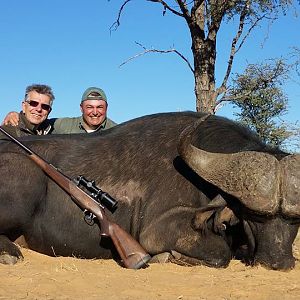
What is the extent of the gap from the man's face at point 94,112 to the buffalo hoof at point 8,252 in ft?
9.85

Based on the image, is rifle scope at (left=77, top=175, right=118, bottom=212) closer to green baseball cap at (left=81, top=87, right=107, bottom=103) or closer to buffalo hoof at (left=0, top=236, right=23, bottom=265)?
buffalo hoof at (left=0, top=236, right=23, bottom=265)

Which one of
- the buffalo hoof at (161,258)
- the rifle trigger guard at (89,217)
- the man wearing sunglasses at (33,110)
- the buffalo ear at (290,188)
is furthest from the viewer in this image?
the man wearing sunglasses at (33,110)

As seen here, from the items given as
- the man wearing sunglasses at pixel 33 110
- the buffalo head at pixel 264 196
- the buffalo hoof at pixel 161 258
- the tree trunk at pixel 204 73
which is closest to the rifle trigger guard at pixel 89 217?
the buffalo hoof at pixel 161 258

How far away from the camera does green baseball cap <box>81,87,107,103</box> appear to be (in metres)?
8.03

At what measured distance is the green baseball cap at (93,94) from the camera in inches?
316

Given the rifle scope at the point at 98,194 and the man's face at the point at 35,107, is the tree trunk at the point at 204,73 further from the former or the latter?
the rifle scope at the point at 98,194

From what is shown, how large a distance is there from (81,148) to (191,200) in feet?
4.23

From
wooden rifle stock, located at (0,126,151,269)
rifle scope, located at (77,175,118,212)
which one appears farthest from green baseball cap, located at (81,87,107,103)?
rifle scope, located at (77,175,118,212)

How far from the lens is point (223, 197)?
4.96 m

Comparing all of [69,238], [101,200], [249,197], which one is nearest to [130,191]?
[101,200]

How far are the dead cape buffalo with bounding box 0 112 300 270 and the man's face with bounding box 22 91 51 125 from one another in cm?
188

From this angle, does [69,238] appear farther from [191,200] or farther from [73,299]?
[73,299]

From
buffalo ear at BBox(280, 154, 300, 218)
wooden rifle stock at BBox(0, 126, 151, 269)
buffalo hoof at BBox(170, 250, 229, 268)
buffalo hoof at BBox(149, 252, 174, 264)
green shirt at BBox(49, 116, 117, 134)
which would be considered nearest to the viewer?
buffalo ear at BBox(280, 154, 300, 218)

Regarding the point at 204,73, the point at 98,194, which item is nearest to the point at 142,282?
the point at 98,194
